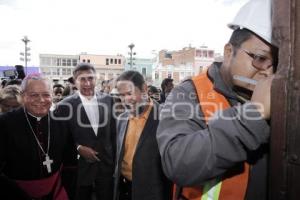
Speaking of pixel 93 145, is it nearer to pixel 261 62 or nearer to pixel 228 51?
pixel 228 51

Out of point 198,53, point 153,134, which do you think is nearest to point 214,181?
point 153,134

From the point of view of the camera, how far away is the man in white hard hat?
1.00 metres

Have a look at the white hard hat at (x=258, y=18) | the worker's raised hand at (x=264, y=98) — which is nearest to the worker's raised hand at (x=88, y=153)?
the white hard hat at (x=258, y=18)

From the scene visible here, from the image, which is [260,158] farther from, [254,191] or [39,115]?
[39,115]

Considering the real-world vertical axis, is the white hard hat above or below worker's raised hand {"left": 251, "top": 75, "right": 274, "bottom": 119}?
above

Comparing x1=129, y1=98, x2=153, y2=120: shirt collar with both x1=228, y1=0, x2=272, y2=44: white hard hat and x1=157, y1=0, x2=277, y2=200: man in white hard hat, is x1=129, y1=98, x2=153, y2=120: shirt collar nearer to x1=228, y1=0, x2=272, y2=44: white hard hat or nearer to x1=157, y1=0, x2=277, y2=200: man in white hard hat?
x1=157, y1=0, x2=277, y2=200: man in white hard hat

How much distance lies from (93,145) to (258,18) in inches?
145

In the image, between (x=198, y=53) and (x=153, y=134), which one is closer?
(x=153, y=134)

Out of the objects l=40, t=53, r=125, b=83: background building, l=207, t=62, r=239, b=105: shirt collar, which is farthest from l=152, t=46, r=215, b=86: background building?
l=207, t=62, r=239, b=105: shirt collar

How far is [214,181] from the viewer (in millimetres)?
1357

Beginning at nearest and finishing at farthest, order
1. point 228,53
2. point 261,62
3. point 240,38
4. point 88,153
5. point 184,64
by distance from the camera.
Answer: point 261,62 < point 240,38 < point 228,53 < point 88,153 < point 184,64

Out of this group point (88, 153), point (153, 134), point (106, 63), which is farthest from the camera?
point (106, 63)

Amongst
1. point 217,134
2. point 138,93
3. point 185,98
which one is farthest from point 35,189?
point 217,134

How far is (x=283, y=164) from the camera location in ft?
2.88
